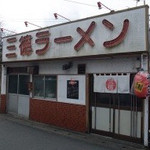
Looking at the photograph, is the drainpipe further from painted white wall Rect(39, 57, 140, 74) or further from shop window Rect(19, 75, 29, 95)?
shop window Rect(19, 75, 29, 95)

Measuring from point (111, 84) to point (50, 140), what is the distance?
10.6ft

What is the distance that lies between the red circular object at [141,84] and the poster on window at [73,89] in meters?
3.70

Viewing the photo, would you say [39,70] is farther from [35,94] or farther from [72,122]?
[72,122]

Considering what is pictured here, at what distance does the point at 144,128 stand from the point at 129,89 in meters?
1.52

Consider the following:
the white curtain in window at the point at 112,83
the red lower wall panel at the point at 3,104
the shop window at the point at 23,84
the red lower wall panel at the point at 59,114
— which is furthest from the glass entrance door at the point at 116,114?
the red lower wall panel at the point at 3,104

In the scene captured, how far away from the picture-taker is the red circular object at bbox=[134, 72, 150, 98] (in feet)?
32.0

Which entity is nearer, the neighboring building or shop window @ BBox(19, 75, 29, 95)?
the neighboring building

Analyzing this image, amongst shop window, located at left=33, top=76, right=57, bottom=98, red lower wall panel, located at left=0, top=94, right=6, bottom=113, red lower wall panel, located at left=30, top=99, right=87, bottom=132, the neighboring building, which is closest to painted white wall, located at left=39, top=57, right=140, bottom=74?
the neighboring building

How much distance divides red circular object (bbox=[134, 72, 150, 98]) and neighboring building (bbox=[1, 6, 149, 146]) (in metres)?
0.62

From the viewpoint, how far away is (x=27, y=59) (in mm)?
15828

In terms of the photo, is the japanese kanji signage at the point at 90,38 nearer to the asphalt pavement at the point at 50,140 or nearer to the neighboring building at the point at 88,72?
the neighboring building at the point at 88,72

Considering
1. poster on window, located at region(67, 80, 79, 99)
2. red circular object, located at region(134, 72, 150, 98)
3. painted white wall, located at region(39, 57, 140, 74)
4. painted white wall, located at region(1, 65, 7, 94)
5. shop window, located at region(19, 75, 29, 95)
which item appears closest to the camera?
red circular object, located at region(134, 72, 150, 98)

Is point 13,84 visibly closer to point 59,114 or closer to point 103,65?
point 59,114

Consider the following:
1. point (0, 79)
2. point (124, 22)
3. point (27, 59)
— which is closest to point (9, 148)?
point (124, 22)
